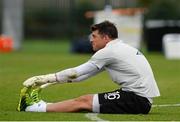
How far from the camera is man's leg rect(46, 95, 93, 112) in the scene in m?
12.5

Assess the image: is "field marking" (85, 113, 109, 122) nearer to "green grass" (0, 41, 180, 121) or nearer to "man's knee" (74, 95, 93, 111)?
"green grass" (0, 41, 180, 121)

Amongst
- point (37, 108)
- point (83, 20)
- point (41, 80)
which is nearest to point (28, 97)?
point (37, 108)

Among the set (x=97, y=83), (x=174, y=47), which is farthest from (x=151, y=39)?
(x=97, y=83)

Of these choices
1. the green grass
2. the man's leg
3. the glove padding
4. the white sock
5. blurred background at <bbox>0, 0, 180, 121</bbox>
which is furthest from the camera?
blurred background at <bbox>0, 0, 180, 121</bbox>

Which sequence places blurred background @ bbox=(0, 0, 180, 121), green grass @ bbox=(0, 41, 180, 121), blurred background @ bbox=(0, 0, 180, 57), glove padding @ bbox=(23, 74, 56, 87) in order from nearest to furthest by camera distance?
green grass @ bbox=(0, 41, 180, 121) → glove padding @ bbox=(23, 74, 56, 87) → blurred background @ bbox=(0, 0, 180, 121) → blurred background @ bbox=(0, 0, 180, 57)

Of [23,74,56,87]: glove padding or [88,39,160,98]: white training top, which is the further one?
[88,39,160,98]: white training top

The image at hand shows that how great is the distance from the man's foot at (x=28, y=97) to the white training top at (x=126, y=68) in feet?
3.30

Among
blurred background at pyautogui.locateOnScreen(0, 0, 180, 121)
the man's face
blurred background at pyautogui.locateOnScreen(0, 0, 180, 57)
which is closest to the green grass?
blurred background at pyautogui.locateOnScreen(0, 0, 180, 121)

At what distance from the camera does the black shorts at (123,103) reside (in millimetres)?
12359

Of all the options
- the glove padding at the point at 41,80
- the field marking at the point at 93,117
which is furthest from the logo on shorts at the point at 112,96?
the glove padding at the point at 41,80

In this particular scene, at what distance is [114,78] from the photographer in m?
12.6

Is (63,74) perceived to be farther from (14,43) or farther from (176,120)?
(14,43)

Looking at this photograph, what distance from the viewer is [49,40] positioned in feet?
202

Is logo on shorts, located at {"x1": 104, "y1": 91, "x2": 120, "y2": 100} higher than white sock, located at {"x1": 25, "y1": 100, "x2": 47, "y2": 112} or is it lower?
higher
